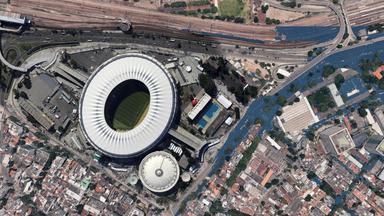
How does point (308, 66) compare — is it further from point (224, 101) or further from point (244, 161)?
point (244, 161)

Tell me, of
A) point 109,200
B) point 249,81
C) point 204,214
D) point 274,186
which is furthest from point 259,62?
point 109,200

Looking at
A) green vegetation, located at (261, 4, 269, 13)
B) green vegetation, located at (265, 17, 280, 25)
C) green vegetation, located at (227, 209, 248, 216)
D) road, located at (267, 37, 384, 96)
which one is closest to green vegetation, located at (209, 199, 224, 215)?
green vegetation, located at (227, 209, 248, 216)

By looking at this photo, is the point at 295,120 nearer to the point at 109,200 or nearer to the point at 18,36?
the point at 109,200

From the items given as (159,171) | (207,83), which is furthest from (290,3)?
(159,171)

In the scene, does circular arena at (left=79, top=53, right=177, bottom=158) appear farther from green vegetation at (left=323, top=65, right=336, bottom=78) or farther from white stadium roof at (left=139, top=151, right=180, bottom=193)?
green vegetation at (left=323, top=65, right=336, bottom=78)

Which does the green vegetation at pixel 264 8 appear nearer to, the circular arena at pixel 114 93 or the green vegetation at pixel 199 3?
the green vegetation at pixel 199 3

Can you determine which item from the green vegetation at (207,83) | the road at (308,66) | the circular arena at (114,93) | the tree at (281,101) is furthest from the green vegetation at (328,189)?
the circular arena at (114,93)

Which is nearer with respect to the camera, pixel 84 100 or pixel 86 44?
pixel 84 100
